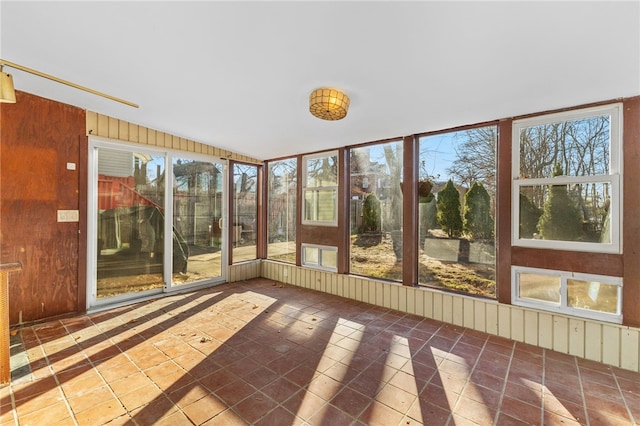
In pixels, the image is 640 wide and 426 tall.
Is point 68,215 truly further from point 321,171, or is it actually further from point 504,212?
point 504,212

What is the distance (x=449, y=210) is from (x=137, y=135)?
178 inches

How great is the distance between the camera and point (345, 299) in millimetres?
4391

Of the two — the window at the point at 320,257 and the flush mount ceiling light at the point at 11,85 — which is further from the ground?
the flush mount ceiling light at the point at 11,85

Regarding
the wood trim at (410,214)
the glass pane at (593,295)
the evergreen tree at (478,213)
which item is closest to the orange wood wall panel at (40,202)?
the wood trim at (410,214)

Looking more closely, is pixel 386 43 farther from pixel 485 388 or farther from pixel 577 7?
pixel 485 388

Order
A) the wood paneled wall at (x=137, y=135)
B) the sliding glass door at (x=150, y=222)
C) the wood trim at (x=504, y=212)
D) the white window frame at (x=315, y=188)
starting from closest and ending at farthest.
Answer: the wood trim at (x=504, y=212)
the wood paneled wall at (x=137, y=135)
the sliding glass door at (x=150, y=222)
the white window frame at (x=315, y=188)

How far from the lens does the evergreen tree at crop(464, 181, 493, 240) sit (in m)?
3.35

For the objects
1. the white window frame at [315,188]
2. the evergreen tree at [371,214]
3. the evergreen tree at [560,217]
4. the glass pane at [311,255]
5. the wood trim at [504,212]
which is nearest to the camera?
the evergreen tree at [560,217]

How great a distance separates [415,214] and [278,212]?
111 inches

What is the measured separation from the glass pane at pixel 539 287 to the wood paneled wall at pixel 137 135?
4.88 m

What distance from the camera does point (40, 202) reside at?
3365 millimetres

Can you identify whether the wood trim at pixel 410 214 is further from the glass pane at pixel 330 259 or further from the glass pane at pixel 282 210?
the glass pane at pixel 282 210

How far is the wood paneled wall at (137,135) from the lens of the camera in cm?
375

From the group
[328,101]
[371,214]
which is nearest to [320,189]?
[371,214]
